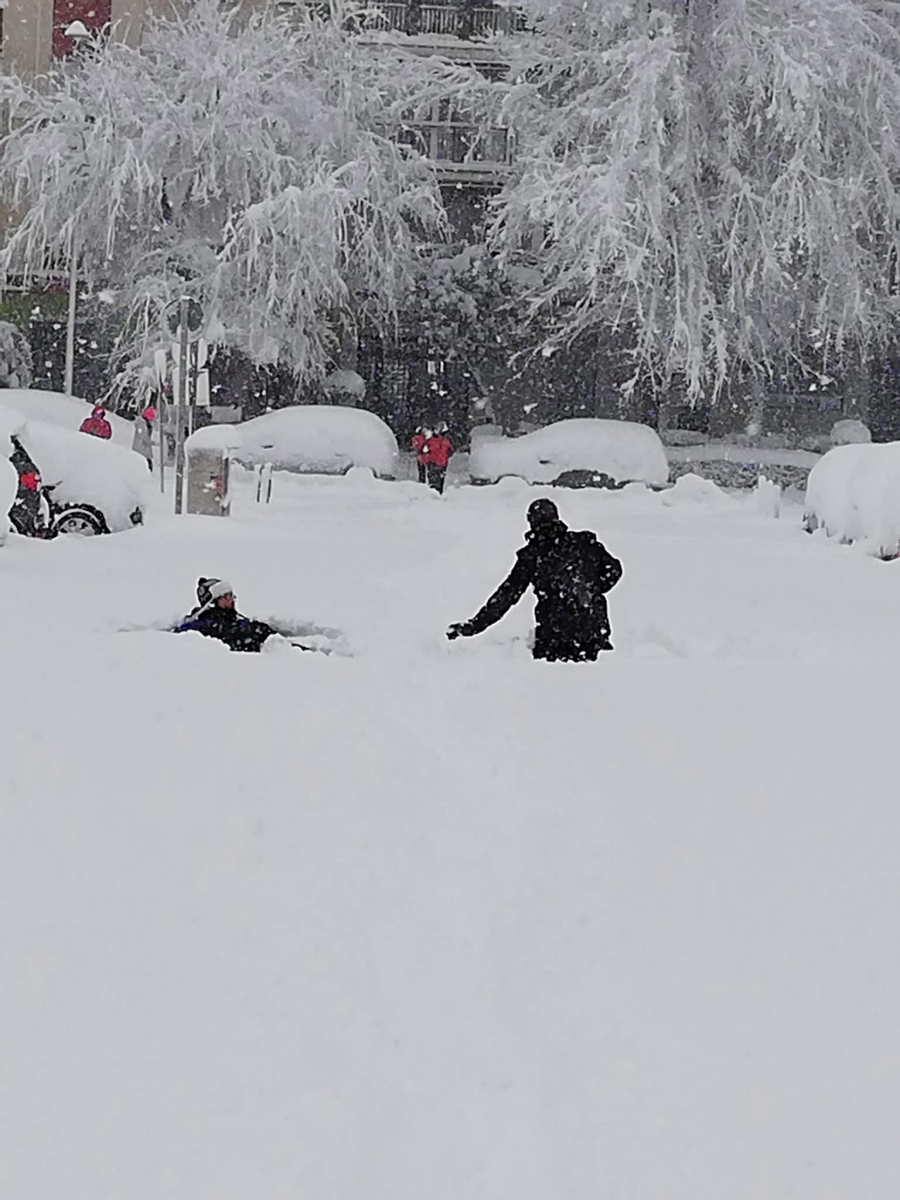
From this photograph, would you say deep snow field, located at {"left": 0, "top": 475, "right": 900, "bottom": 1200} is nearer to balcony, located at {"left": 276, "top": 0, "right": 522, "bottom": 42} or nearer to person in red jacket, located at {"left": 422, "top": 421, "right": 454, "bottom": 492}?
person in red jacket, located at {"left": 422, "top": 421, "right": 454, "bottom": 492}

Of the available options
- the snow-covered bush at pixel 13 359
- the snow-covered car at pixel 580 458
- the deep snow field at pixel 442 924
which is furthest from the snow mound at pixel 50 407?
the deep snow field at pixel 442 924

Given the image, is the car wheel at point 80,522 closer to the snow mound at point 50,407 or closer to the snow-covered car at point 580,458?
the snow mound at point 50,407

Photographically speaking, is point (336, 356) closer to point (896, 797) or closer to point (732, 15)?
point (732, 15)

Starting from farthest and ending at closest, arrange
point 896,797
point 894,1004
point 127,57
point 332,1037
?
point 127,57 < point 896,797 < point 894,1004 < point 332,1037

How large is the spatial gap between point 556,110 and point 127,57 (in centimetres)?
758

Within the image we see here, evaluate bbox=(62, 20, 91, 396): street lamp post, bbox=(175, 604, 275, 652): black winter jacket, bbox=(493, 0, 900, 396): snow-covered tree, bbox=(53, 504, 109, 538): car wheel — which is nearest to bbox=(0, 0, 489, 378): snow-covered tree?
bbox=(62, 20, 91, 396): street lamp post

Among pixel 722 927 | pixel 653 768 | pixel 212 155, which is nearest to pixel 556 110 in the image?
pixel 212 155

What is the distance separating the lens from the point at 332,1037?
3881mm

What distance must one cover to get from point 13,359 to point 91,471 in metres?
17.7

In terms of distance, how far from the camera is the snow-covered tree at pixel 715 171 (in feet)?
86.6

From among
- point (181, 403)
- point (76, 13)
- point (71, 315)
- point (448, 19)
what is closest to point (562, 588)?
point (181, 403)

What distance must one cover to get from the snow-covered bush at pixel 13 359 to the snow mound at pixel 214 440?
13.3 meters

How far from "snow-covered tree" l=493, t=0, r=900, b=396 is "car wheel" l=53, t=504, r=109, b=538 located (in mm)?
12282

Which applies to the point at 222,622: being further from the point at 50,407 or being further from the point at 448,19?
the point at 448,19
